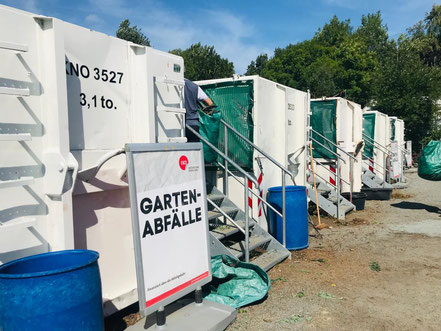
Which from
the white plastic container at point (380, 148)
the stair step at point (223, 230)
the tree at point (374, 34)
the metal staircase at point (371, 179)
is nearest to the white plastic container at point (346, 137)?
the metal staircase at point (371, 179)

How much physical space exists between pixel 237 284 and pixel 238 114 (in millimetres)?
3072

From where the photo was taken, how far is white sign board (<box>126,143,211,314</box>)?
3.09 meters

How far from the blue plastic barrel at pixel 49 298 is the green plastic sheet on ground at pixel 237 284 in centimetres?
175

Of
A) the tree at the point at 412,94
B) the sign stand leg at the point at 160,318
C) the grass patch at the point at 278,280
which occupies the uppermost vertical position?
the tree at the point at 412,94

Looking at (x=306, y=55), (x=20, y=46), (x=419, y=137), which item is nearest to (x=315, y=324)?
(x=20, y=46)

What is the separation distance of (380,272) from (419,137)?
74.8 feet

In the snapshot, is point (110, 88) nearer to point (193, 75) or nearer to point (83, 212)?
point (83, 212)

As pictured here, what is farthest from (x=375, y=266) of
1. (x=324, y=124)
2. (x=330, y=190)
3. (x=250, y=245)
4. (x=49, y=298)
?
(x=324, y=124)

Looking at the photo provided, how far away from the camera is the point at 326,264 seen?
557 centimetres

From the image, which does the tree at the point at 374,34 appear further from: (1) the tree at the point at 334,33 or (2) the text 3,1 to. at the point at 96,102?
(2) the text 3,1 to. at the point at 96,102

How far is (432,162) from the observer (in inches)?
339

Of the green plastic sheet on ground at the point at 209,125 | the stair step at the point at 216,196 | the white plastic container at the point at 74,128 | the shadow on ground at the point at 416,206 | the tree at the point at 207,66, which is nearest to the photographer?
the white plastic container at the point at 74,128

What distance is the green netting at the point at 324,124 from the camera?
9.97 m

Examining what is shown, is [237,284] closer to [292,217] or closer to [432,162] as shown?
[292,217]
